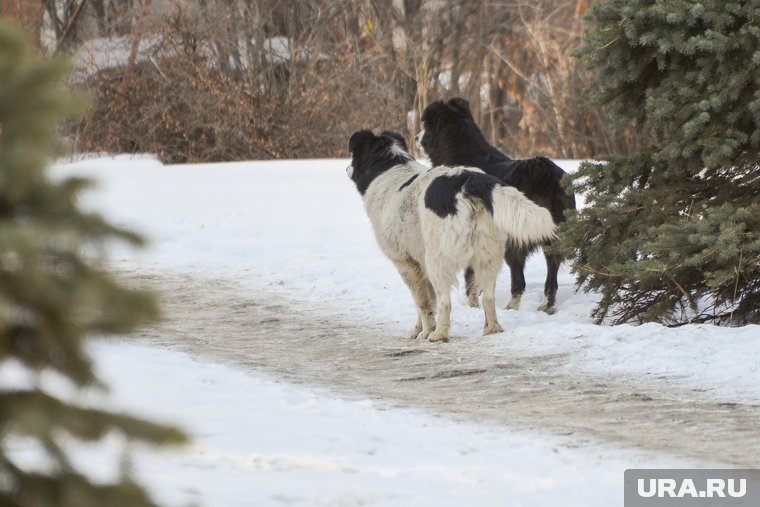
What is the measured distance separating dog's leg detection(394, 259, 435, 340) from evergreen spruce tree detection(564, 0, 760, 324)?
1246 mm

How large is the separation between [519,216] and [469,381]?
4.40 feet

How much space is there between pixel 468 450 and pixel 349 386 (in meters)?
1.88

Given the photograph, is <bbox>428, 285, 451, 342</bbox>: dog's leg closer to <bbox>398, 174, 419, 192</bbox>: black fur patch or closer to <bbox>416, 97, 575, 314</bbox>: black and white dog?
<bbox>398, 174, 419, 192</bbox>: black fur patch

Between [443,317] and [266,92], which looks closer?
[443,317]

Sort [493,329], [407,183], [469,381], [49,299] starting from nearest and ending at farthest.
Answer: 1. [49,299]
2. [469,381]
3. [493,329]
4. [407,183]

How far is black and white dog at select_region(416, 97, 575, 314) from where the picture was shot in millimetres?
9586

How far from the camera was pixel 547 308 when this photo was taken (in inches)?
390

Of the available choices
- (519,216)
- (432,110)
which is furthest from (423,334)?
(432,110)

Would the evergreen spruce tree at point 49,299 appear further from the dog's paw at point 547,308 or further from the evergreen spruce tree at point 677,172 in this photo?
the dog's paw at point 547,308

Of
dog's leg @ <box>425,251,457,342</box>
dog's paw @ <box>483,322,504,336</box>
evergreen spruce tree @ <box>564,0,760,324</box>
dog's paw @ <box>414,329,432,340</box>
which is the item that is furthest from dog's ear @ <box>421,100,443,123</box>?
dog's paw @ <box>483,322,504,336</box>

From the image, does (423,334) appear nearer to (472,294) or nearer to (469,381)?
(472,294)

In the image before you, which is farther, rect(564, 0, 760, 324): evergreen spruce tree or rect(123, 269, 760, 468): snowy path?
rect(564, 0, 760, 324): evergreen spruce tree

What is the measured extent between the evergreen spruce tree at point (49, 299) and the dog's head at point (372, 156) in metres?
7.06

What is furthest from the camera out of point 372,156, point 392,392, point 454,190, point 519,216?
point 372,156
